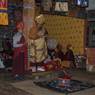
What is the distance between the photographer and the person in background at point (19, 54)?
12758mm

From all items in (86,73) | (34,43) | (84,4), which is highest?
(84,4)

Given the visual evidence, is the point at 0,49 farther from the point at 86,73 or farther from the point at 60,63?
the point at 86,73

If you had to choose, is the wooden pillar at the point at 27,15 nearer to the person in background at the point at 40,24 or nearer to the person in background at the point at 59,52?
the person in background at the point at 40,24

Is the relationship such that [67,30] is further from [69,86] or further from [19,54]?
[69,86]

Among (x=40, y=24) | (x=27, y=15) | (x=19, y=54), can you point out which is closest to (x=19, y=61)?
(x=19, y=54)

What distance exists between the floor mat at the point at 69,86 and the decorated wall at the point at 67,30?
5142mm

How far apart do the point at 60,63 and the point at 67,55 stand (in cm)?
88

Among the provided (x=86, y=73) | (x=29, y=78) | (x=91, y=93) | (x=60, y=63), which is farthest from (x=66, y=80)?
(x=60, y=63)

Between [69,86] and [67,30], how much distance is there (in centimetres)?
696

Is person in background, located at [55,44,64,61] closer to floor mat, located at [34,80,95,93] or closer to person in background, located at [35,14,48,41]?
person in background, located at [35,14,48,41]

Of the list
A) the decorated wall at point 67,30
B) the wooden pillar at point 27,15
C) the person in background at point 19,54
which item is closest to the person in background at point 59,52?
the decorated wall at point 67,30

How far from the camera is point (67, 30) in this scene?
17.5m

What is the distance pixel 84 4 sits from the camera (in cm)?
1819

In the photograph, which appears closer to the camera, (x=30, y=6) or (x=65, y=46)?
(x=30, y=6)
